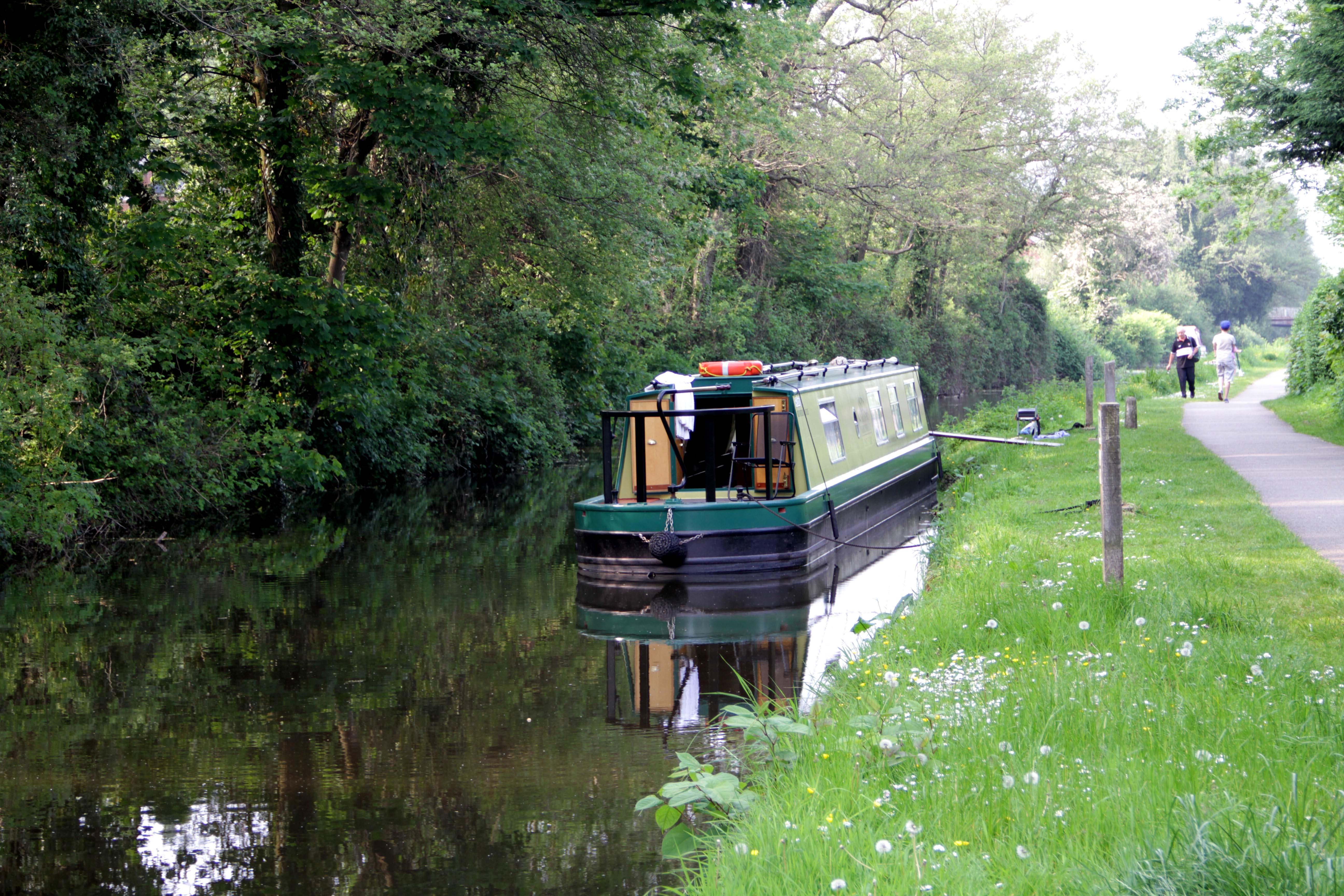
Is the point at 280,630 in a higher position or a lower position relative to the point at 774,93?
lower

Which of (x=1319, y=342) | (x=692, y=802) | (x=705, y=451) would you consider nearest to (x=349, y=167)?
(x=705, y=451)

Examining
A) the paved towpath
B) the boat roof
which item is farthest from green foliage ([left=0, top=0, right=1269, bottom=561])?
the paved towpath

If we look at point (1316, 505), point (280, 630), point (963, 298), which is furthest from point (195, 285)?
point (963, 298)

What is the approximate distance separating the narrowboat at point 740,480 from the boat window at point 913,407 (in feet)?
9.90

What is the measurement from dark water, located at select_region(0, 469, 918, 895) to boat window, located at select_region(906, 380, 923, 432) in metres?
6.84

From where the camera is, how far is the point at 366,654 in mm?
9133

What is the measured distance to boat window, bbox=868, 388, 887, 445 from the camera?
1722 cm

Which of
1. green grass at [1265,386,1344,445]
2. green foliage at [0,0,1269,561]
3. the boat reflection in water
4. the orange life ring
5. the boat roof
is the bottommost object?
the boat reflection in water

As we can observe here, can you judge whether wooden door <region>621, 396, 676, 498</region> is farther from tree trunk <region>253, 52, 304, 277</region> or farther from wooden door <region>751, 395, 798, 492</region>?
tree trunk <region>253, 52, 304, 277</region>

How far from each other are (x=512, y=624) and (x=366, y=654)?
4.55 feet

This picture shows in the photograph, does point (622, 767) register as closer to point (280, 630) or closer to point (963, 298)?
point (280, 630)

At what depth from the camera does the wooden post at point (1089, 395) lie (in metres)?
22.0

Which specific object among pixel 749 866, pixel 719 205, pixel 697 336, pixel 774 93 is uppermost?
pixel 774 93

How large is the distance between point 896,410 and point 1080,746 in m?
14.6
